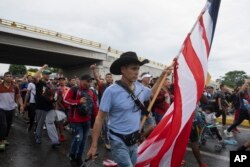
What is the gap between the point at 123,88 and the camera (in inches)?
140

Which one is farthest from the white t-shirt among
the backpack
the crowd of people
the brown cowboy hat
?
the brown cowboy hat

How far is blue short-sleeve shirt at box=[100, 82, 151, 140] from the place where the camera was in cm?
350

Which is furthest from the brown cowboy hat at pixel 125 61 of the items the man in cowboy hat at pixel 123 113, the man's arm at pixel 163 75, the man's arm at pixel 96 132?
the man's arm at pixel 96 132

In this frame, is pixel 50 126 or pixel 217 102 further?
pixel 217 102

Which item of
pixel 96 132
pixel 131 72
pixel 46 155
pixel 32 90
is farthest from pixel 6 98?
pixel 131 72

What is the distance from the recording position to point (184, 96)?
4230 millimetres

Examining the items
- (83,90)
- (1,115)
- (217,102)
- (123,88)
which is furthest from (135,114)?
(217,102)

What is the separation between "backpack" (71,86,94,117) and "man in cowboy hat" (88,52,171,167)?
9.10ft

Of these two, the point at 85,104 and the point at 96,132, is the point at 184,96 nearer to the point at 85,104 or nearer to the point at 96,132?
the point at 96,132

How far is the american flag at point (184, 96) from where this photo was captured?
13.4 feet

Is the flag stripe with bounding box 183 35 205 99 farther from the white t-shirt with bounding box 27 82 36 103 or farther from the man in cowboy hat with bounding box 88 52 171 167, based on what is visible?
the white t-shirt with bounding box 27 82 36 103

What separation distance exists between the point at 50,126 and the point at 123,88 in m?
5.00

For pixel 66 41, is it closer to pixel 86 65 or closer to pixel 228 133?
pixel 86 65

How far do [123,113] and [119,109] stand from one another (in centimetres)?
7
